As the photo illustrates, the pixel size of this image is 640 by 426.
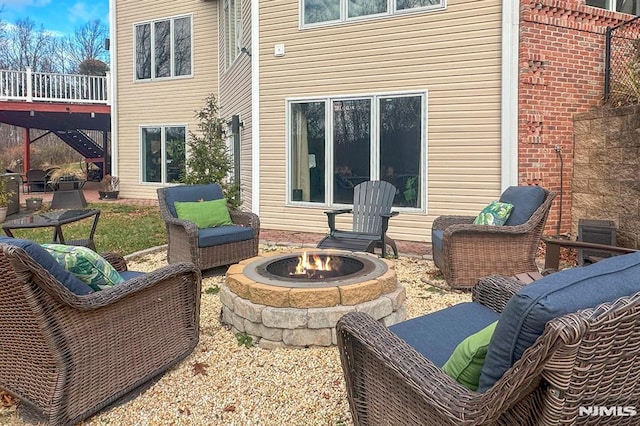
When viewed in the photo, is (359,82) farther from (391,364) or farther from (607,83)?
(391,364)

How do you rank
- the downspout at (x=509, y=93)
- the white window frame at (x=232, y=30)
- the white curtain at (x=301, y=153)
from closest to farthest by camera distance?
the downspout at (x=509, y=93) < the white curtain at (x=301, y=153) < the white window frame at (x=232, y=30)

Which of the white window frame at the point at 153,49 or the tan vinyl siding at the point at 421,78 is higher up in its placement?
the white window frame at the point at 153,49

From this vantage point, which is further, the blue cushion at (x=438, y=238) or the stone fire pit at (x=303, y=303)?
the blue cushion at (x=438, y=238)

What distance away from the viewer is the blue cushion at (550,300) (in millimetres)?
1074

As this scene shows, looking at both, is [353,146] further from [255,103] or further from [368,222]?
[255,103]

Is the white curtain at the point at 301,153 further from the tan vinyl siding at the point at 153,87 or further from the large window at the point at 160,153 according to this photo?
the large window at the point at 160,153

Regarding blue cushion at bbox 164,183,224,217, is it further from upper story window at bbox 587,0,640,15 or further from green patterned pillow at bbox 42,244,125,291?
upper story window at bbox 587,0,640,15

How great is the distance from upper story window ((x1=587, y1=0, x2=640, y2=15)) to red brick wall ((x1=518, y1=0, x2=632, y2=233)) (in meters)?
0.14

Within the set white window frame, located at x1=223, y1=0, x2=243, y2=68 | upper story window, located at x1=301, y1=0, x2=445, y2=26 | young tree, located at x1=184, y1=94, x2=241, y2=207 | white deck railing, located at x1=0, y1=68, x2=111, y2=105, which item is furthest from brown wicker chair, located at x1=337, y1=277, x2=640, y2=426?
white deck railing, located at x1=0, y1=68, x2=111, y2=105

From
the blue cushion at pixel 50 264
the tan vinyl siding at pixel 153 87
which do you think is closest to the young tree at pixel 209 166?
the blue cushion at pixel 50 264

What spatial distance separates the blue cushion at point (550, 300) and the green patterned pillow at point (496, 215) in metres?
3.29

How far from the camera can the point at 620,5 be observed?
6633mm

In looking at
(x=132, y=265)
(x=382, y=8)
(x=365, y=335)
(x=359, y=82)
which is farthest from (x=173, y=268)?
(x=382, y=8)

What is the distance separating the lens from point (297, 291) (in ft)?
9.65
